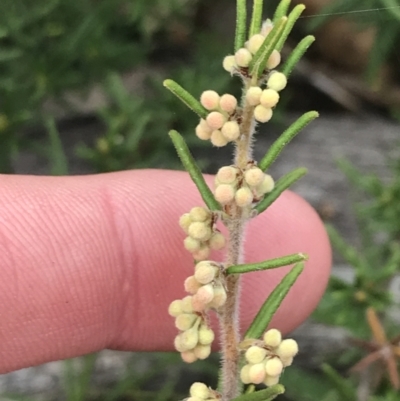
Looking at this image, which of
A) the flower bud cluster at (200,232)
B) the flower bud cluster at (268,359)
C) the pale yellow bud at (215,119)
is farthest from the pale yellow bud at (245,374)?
the pale yellow bud at (215,119)

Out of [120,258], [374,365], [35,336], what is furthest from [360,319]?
[35,336]

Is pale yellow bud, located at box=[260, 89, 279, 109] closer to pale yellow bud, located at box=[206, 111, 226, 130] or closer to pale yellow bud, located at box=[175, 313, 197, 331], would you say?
pale yellow bud, located at box=[206, 111, 226, 130]

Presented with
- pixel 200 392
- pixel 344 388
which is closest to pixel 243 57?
pixel 200 392

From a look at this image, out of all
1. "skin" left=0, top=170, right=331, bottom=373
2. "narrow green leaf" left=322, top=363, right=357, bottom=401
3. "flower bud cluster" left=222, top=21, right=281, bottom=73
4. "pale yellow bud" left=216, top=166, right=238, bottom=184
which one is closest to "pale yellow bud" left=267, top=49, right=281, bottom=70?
"flower bud cluster" left=222, top=21, right=281, bottom=73

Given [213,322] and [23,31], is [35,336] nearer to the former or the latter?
[213,322]

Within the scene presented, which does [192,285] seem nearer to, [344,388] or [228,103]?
[228,103]

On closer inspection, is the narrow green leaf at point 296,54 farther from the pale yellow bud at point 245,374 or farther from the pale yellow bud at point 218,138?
the pale yellow bud at point 245,374
